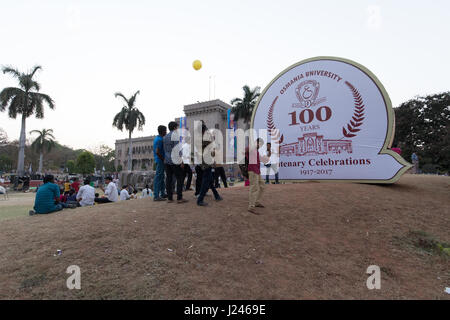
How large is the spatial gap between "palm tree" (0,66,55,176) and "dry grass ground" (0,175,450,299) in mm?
24838

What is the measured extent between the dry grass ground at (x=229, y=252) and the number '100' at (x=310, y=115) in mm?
3925

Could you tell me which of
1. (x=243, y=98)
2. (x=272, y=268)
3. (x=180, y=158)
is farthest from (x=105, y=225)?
(x=243, y=98)

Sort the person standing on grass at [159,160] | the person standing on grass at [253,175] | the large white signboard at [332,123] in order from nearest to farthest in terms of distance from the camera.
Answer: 1. the person standing on grass at [253,175]
2. the person standing on grass at [159,160]
3. the large white signboard at [332,123]

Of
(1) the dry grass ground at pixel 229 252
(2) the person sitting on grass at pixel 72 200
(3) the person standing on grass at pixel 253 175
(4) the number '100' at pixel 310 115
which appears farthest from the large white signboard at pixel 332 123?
(2) the person sitting on grass at pixel 72 200

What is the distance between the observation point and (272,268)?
3244 mm

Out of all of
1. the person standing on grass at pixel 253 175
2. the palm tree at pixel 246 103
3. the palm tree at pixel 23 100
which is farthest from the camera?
the palm tree at pixel 246 103

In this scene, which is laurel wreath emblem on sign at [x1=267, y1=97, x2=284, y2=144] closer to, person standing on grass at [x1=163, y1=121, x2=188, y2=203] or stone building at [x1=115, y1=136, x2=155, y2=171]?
person standing on grass at [x1=163, y1=121, x2=188, y2=203]

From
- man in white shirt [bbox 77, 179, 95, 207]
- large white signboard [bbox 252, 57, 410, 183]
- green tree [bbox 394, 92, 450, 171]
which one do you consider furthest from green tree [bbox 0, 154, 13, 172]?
green tree [bbox 394, 92, 450, 171]

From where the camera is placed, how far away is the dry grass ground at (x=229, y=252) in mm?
2752

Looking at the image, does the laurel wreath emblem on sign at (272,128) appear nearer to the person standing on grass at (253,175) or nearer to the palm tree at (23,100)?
the person standing on grass at (253,175)

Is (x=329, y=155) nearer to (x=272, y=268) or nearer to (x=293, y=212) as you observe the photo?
(x=293, y=212)

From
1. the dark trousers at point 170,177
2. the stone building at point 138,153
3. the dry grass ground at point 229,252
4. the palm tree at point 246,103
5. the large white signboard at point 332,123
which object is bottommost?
the dry grass ground at point 229,252

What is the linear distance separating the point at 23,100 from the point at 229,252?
2956 centimetres
